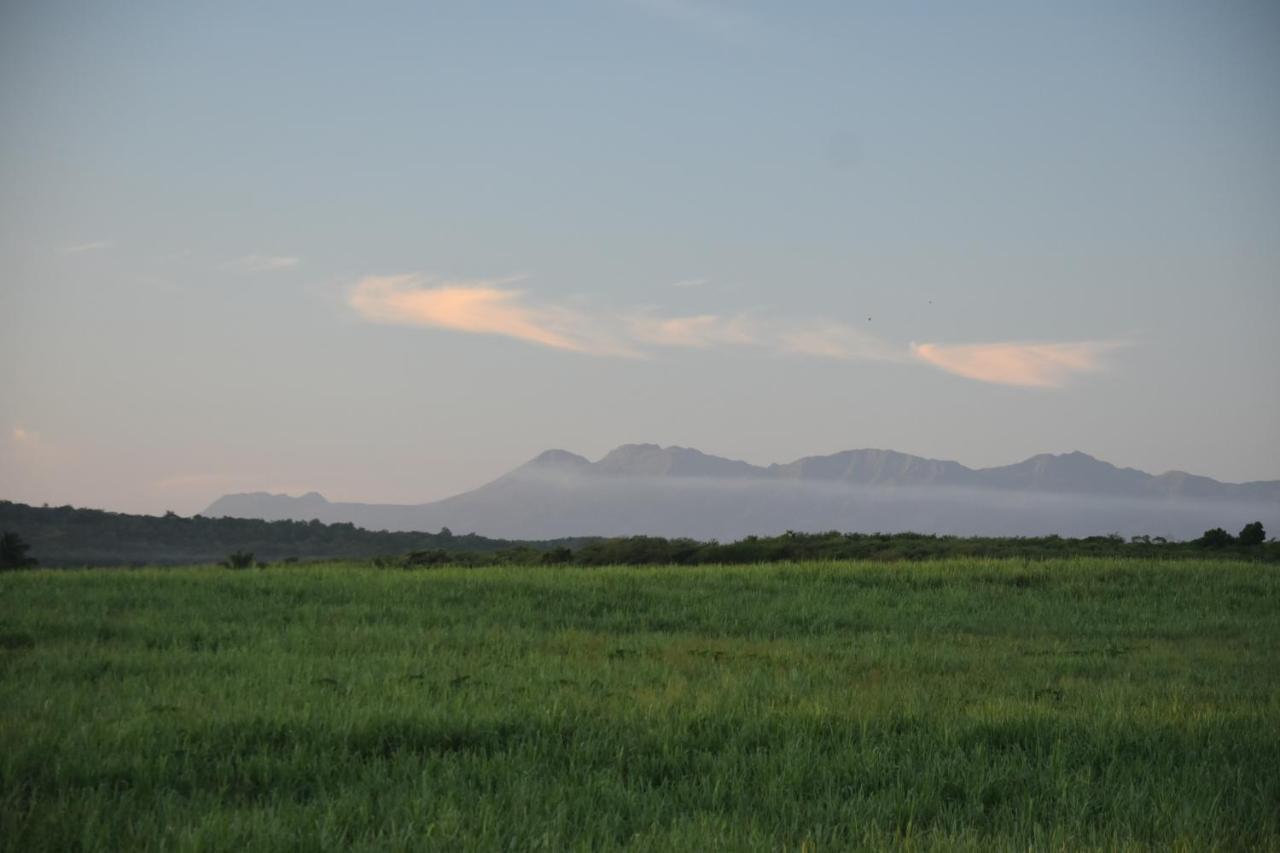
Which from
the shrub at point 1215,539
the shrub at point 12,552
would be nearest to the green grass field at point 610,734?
the shrub at point 12,552

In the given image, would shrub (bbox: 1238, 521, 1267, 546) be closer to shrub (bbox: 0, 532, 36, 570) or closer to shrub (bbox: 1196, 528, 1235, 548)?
shrub (bbox: 1196, 528, 1235, 548)

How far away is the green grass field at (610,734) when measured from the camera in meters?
7.38

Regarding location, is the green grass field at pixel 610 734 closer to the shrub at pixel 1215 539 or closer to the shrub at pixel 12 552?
the shrub at pixel 12 552

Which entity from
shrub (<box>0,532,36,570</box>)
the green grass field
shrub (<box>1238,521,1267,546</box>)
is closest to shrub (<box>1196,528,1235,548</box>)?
shrub (<box>1238,521,1267,546</box>)

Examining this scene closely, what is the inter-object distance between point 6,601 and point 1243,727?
19.7m

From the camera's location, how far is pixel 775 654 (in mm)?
16047

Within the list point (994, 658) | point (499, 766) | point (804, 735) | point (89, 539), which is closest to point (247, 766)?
point (499, 766)

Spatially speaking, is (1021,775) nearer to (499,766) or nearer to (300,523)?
(499,766)

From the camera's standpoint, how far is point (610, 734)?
32.8 ft

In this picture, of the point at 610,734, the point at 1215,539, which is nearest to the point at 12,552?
the point at 610,734

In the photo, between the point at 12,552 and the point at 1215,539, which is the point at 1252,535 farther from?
the point at 12,552

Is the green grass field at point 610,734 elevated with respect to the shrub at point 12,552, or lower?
lower

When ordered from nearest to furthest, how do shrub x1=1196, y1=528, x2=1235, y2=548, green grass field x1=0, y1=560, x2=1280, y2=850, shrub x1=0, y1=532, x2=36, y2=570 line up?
green grass field x1=0, y1=560, x2=1280, y2=850
shrub x1=0, y1=532, x2=36, y2=570
shrub x1=1196, y1=528, x2=1235, y2=548

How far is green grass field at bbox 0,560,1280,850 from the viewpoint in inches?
291
